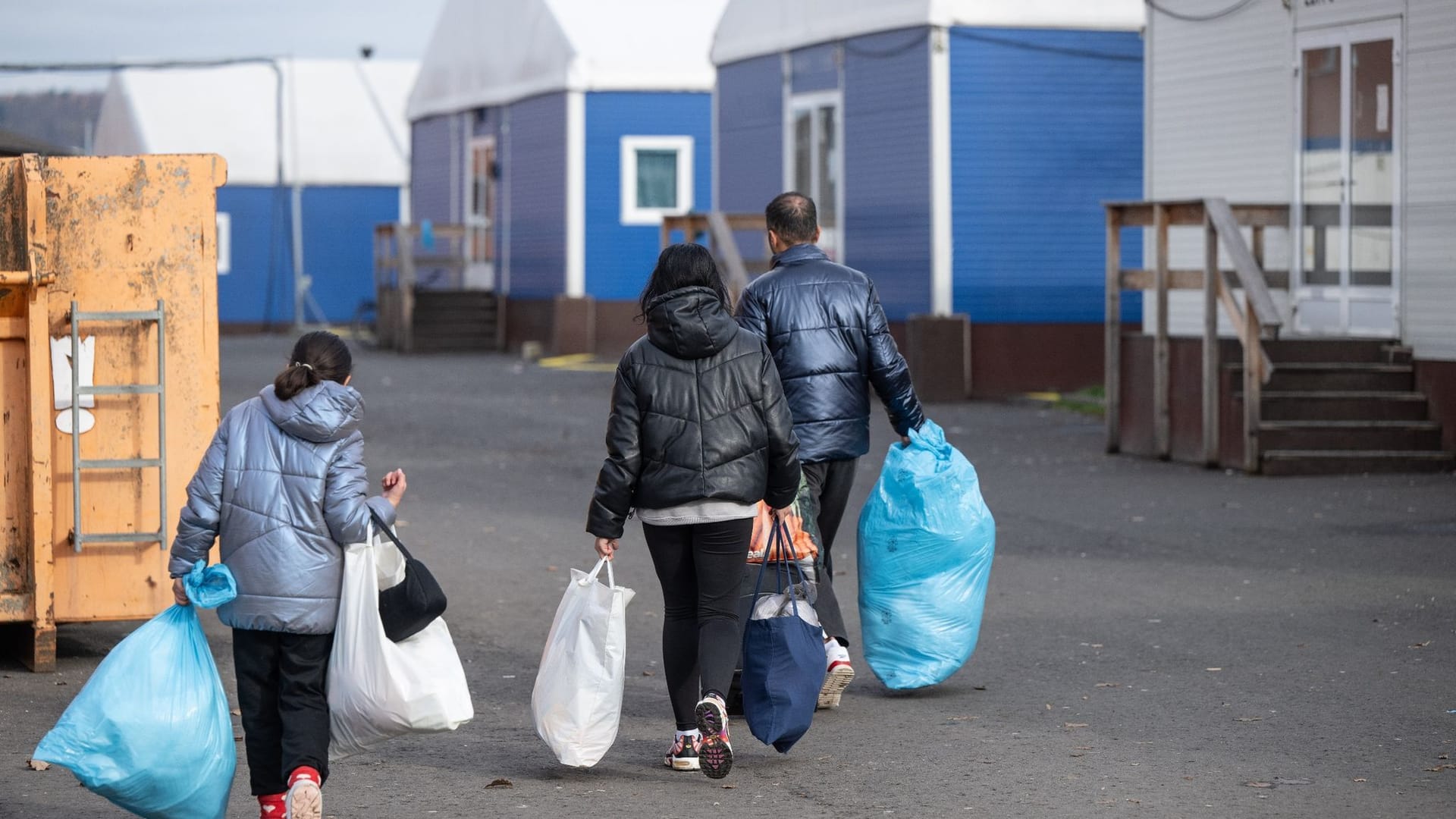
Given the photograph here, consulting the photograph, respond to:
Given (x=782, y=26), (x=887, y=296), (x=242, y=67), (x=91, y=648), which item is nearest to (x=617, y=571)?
(x=91, y=648)

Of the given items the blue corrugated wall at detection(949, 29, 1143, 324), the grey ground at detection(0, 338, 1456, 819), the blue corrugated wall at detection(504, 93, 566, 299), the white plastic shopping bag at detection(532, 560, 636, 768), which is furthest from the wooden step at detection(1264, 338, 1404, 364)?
the blue corrugated wall at detection(504, 93, 566, 299)

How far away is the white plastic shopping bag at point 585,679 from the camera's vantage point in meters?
5.76

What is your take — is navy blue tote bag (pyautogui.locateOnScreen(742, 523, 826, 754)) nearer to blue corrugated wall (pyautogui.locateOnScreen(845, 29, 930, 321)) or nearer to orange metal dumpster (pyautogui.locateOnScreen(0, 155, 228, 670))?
orange metal dumpster (pyautogui.locateOnScreen(0, 155, 228, 670))

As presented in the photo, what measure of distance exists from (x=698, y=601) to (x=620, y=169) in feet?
81.1

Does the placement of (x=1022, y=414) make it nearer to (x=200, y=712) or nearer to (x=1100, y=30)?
(x=1100, y=30)

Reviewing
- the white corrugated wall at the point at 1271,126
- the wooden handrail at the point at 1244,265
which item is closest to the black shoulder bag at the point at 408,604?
the wooden handrail at the point at 1244,265

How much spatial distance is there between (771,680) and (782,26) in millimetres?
18720

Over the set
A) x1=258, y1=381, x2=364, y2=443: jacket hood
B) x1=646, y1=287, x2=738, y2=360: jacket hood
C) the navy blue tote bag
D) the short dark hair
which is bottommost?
the navy blue tote bag

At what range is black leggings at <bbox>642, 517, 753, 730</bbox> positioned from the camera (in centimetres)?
592

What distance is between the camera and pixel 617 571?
1004cm

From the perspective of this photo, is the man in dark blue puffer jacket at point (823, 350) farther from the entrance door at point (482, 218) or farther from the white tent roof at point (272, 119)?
the white tent roof at point (272, 119)

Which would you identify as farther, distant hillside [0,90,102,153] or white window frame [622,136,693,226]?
distant hillside [0,90,102,153]

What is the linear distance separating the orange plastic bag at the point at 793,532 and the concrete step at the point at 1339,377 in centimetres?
816

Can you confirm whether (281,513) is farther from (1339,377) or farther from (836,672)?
(1339,377)
